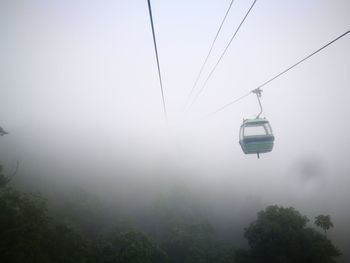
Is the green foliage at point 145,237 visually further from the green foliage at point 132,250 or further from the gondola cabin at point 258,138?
the gondola cabin at point 258,138

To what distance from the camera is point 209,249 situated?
4156 centimetres

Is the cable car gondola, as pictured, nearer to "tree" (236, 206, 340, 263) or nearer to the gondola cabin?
the gondola cabin

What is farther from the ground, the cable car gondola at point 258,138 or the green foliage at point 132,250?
the cable car gondola at point 258,138

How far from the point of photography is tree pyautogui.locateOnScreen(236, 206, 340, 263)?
125 ft

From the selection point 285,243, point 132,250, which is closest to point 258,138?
point 132,250

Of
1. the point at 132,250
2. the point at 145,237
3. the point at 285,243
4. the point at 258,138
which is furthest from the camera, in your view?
the point at 285,243

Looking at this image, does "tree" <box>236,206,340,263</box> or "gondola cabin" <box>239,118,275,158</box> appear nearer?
"gondola cabin" <box>239,118,275,158</box>

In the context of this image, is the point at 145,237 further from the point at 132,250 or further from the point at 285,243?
the point at 285,243

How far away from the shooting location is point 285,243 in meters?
38.6

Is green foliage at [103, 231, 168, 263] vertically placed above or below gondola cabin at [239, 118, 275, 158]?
below

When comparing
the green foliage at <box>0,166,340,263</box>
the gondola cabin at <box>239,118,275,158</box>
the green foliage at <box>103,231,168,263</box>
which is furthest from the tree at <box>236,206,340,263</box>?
the gondola cabin at <box>239,118,275,158</box>

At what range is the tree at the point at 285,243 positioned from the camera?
3809cm

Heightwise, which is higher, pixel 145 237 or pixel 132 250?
pixel 145 237

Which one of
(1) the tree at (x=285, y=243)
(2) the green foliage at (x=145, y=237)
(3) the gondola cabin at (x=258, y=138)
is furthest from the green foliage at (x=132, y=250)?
(3) the gondola cabin at (x=258, y=138)
